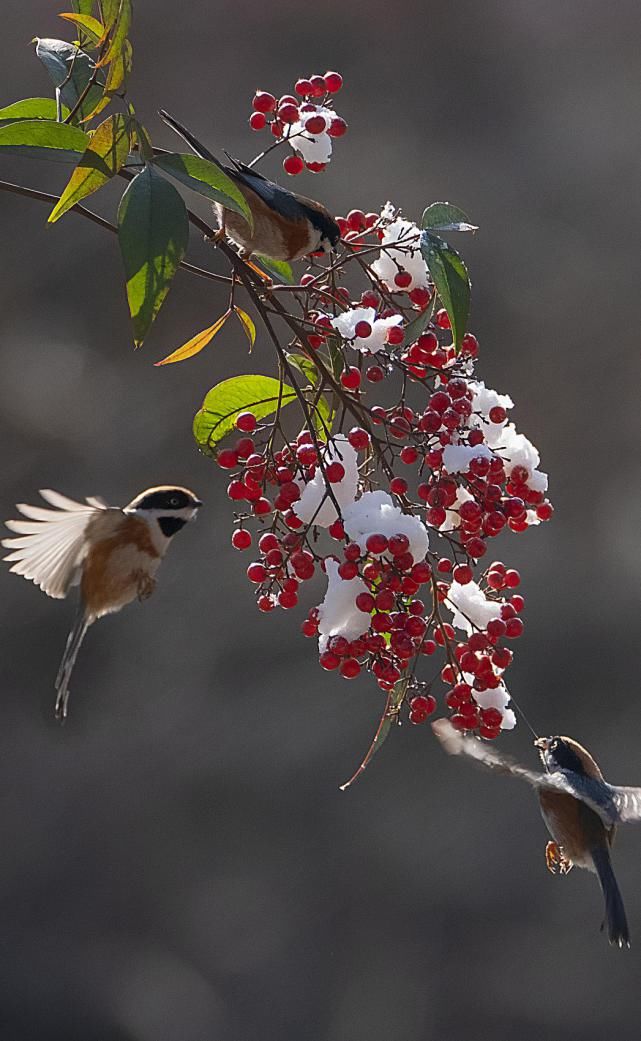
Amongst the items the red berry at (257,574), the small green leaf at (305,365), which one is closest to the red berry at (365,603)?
the red berry at (257,574)

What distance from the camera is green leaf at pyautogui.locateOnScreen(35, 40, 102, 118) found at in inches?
50.4

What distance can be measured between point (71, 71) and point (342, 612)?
26.6 inches

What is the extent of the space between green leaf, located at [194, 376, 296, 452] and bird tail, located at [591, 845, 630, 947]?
0.93m

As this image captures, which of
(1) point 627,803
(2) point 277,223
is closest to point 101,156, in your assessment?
(2) point 277,223

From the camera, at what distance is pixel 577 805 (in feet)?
6.15

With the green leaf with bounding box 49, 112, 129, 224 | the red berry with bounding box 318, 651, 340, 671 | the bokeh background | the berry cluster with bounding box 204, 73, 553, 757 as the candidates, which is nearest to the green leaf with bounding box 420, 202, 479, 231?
the berry cluster with bounding box 204, 73, 553, 757

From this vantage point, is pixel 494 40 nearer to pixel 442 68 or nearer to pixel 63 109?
pixel 442 68

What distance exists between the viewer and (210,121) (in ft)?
15.1

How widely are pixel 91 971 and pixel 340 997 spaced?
84cm

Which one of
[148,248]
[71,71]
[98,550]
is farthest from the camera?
[98,550]

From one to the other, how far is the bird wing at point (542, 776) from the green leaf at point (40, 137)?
0.69 m

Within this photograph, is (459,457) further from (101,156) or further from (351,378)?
(101,156)

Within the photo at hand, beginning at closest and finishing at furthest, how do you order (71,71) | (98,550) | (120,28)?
(120,28) → (71,71) → (98,550)

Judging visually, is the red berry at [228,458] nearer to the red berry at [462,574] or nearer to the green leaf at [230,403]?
the green leaf at [230,403]
